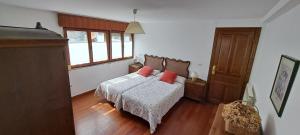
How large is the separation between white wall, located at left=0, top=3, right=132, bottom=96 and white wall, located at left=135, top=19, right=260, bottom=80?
146 cm

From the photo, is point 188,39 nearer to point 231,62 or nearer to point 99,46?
point 231,62

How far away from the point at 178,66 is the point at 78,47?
2.89 metres

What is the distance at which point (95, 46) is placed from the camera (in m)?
4.06

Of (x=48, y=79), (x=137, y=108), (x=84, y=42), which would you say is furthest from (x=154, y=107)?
(x=84, y=42)

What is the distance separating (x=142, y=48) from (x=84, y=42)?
2.02 meters

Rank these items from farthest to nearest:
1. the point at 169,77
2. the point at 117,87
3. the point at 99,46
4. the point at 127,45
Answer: the point at 127,45 < the point at 99,46 < the point at 169,77 < the point at 117,87

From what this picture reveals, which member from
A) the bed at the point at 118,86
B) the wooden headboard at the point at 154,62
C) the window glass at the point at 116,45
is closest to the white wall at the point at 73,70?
the window glass at the point at 116,45

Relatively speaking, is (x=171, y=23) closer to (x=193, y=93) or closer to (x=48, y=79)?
(x=193, y=93)

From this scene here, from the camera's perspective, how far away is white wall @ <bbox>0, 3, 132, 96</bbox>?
2.41 meters

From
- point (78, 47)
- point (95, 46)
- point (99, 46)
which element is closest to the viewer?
point (78, 47)

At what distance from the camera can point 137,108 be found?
2.71 m

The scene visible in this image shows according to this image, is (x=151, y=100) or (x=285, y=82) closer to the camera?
(x=285, y=82)

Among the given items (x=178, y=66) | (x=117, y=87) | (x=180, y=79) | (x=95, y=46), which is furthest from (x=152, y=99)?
(x=95, y=46)

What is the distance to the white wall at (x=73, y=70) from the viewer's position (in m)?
2.41
